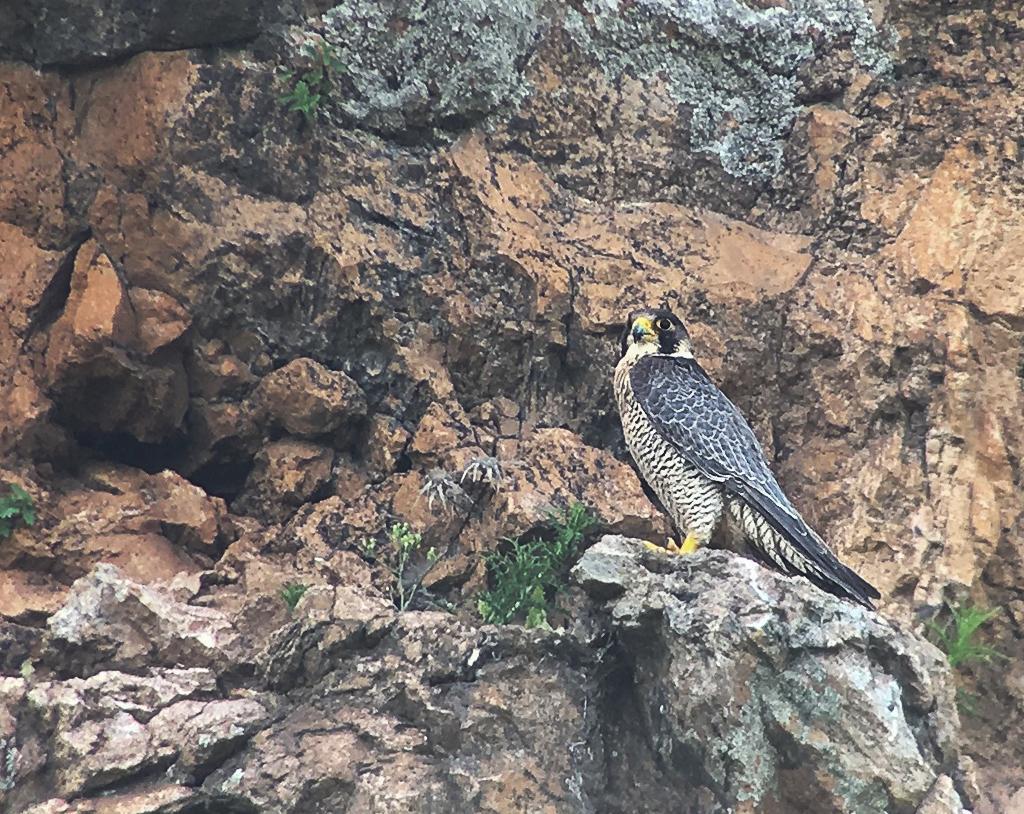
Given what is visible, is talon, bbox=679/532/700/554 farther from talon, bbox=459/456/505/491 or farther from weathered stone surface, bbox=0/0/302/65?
weathered stone surface, bbox=0/0/302/65

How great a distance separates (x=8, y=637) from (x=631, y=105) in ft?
12.4

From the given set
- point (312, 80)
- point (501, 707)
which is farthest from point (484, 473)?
point (312, 80)

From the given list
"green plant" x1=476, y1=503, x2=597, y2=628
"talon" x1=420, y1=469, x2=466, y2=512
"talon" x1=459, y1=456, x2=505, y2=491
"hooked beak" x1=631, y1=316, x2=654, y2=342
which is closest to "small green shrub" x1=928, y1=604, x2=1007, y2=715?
"green plant" x1=476, y1=503, x2=597, y2=628

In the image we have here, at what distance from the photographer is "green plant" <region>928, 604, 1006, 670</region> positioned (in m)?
4.90

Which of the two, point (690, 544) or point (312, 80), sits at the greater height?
point (312, 80)

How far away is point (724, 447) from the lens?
488cm

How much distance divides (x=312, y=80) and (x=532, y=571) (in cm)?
243

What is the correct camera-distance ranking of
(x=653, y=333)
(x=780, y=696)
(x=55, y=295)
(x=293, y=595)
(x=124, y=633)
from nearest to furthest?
(x=780, y=696) → (x=124, y=633) → (x=293, y=595) → (x=55, y=295) → (x=653, y=333)

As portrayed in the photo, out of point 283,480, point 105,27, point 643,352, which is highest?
point 105,27

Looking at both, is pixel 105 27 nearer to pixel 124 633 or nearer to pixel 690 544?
pixel 124 633

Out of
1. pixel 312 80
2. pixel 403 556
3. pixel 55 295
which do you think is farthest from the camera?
pixel 312 80

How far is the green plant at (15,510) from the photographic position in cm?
456

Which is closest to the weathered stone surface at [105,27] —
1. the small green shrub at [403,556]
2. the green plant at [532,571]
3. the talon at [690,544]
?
the small green shrub at [403,556]

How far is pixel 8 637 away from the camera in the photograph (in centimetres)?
410
